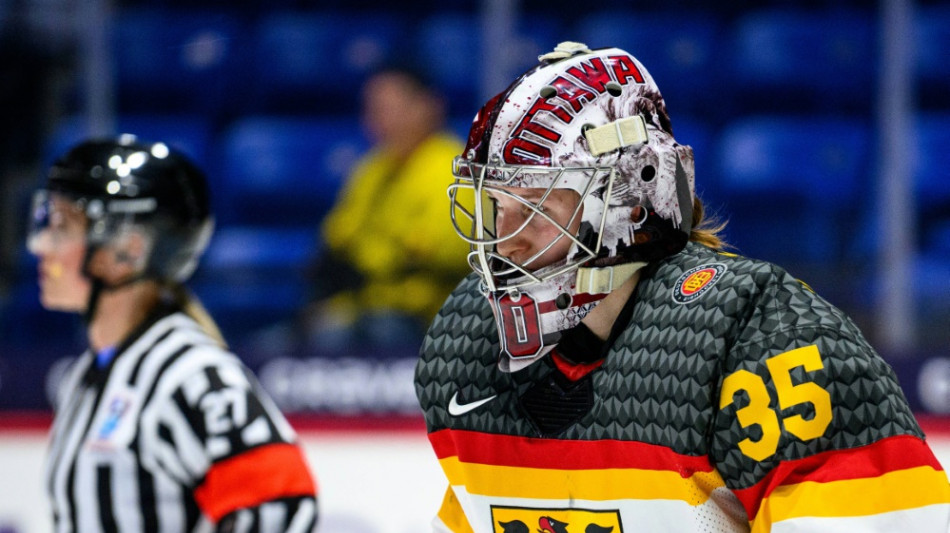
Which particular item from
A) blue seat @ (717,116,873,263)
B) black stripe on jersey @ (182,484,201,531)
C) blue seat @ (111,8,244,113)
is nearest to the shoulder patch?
black stripe on jersey @ (182,484,201,531)

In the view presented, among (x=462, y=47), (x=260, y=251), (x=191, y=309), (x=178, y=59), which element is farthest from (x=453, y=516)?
(x=178, y=59)

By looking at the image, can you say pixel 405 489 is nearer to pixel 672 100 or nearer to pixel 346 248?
pixel 346 248

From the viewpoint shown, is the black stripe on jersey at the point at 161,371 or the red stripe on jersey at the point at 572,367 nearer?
the red stripe on jersey at the point at 572,367

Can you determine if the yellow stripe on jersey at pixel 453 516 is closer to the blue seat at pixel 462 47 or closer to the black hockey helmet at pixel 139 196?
the black hockey helmet at pixel 139 196

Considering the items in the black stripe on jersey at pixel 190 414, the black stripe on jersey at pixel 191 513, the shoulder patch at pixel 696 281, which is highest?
the shoulder patch at pixel 696 281

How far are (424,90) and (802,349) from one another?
3.24 meters

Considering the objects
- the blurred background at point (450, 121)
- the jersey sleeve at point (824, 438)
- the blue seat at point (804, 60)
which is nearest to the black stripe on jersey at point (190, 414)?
the jersey sleeve at point (824, 438)

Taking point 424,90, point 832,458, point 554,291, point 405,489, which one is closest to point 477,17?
point 424,90

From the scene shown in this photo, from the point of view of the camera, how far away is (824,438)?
1257 mm

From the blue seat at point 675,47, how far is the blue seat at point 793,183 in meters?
0.18

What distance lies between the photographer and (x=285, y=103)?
466 centimetres

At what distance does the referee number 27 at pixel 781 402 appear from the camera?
125 cm

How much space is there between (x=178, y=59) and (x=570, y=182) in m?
3.49

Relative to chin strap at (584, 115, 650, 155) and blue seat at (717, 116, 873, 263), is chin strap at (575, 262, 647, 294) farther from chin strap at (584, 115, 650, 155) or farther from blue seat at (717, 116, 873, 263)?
blue seat at (717, 116, 873, 263)
